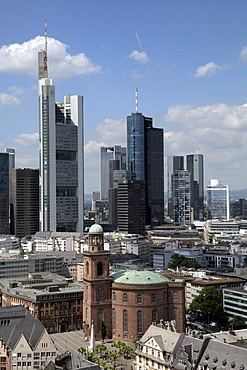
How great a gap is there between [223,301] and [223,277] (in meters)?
23.3

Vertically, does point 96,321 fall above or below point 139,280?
below

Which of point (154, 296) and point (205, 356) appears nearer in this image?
point (205, 356)

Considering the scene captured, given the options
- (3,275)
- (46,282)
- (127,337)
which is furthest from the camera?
(3,275)

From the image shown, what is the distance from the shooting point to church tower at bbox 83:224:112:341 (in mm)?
102438

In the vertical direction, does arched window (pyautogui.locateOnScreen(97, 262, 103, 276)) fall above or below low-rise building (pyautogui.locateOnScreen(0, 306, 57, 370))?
above

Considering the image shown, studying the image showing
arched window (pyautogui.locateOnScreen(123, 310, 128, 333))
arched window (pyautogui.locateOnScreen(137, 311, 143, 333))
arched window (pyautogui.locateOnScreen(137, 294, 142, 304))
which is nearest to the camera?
arched window (pyautogui.locateOnScreen(137, 311, 143, 333))

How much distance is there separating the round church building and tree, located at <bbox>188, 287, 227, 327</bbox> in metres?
10.9

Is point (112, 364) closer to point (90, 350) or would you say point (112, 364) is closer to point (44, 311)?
point (90, 350)

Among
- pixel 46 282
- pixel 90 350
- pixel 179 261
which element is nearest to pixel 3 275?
pixel 46 282

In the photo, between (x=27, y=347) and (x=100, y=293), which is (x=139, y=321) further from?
(x=27, y=347)

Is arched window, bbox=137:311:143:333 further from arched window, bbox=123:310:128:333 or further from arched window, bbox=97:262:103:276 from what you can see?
arched window, bbox=97:262:103:276

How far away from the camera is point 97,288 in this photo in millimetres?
102938

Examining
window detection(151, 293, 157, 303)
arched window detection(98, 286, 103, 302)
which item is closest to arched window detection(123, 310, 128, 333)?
arched window detection(98, 286, 103, 302)

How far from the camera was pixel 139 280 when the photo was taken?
102m
